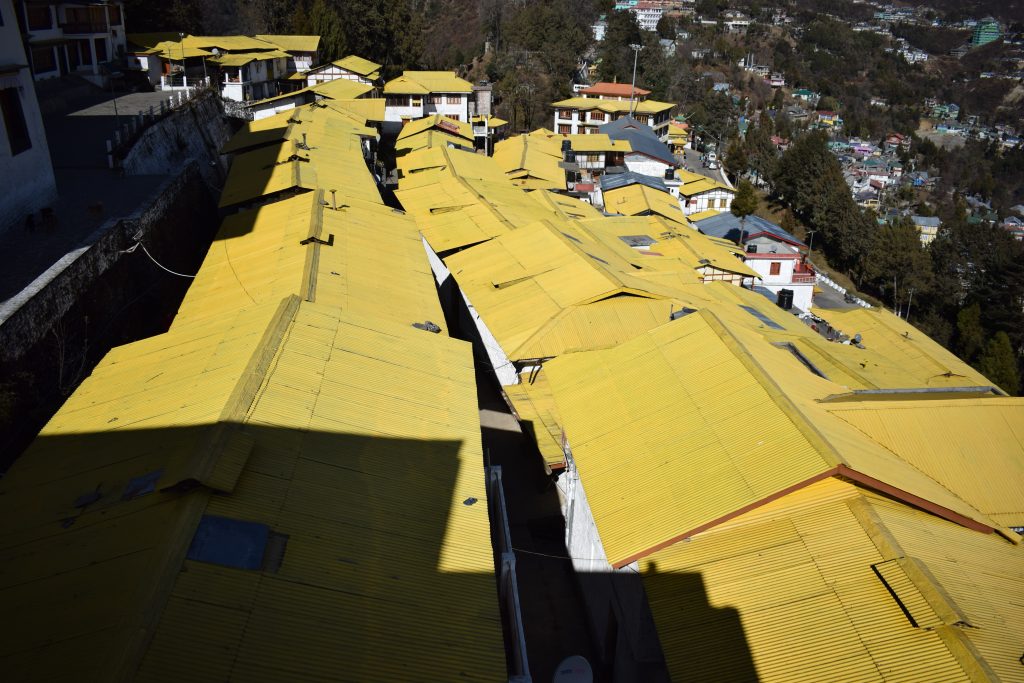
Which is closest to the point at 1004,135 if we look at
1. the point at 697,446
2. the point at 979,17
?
the point at 979,17

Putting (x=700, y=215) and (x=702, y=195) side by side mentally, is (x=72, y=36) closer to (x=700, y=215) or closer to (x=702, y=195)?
(x=700, y=215)

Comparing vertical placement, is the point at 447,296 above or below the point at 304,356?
below

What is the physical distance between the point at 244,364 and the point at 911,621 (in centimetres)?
884

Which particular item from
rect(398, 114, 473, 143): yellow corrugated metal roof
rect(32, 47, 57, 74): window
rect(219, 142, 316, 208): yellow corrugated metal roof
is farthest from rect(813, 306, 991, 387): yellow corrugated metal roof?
rect(32, 47, 57, 74): window

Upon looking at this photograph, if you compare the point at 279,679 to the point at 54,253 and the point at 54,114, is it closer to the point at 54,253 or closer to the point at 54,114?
the point at 54,253

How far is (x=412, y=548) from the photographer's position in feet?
29.4

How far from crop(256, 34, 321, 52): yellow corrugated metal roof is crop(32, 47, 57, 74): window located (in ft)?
54.9

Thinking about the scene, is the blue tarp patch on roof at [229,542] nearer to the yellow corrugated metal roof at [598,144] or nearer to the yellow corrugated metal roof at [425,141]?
the yellow corrugated metal roof at [425,141]

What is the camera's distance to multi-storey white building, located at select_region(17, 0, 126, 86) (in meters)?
30.7

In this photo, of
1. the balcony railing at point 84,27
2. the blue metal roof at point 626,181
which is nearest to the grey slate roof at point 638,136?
the blue metal roof at point 626,181

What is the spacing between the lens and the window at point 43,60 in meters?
30.8

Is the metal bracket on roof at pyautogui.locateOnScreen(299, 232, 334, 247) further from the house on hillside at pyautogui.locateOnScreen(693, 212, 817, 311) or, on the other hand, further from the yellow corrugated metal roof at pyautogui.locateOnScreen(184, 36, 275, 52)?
the yellow corrugated metal roof at pyautogui.locateOnScreen(184, 36, 275, 52)

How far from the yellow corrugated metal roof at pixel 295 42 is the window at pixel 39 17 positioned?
1666 centimetres

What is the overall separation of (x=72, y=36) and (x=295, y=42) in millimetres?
16447
